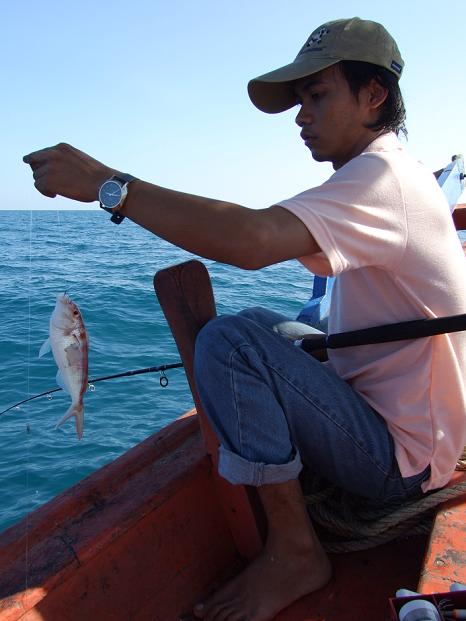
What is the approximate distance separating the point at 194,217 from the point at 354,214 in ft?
1.49

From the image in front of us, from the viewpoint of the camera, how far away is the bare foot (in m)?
1.94

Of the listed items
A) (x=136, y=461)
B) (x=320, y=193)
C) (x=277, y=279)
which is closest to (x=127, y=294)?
(x=277, y=279)

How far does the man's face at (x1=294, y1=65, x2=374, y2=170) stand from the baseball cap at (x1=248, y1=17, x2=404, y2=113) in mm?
56

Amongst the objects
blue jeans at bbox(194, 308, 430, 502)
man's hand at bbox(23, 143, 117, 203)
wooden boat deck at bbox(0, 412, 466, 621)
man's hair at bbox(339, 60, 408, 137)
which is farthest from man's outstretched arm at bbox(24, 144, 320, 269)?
wooden boat deck at bbox(0, 412, 466, 621)

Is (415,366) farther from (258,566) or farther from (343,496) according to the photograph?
(258,566)

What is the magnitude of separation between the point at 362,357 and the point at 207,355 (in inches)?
22.2

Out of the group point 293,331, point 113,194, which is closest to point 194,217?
point 113,194

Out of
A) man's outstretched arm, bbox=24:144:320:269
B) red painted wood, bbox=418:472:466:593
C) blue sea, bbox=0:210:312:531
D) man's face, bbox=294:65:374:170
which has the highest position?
man's face, bbox=294:65:374:170

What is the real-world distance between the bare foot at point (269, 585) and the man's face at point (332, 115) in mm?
1423

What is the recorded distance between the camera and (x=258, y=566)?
2.01 metres

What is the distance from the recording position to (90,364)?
895 cm

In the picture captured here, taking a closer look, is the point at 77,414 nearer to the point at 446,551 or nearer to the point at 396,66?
the point at 446,551

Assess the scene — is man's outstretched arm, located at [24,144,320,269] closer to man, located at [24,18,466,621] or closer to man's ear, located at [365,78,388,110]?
man, located at [24,18,466,621]

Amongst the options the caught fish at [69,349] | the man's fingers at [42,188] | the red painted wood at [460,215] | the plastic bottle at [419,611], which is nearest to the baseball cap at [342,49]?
the man's fingers at [42,188]
